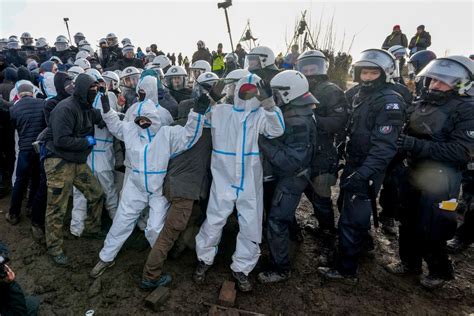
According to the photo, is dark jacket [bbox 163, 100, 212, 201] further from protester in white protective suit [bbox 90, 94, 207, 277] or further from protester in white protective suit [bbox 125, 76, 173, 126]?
protester in white protective suit [bbox 125, 76, 173, 126]

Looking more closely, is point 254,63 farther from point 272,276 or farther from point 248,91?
point 272,276

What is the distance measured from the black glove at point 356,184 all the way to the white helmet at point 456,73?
1.38 m

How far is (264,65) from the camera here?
17.2ft

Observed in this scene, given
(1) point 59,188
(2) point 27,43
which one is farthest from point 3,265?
(2) point 27,43

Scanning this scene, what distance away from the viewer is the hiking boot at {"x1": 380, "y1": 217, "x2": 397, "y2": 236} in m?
4.97

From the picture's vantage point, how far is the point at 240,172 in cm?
339

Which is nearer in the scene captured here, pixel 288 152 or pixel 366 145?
pixel 288 152

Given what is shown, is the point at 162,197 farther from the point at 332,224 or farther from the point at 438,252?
the point at 438,252

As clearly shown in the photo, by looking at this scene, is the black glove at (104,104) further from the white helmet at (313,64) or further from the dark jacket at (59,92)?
the white helmet at (313,64)

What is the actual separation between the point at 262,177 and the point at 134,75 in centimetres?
354

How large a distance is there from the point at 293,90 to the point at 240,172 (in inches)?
44.9

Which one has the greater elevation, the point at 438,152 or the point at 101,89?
the point at 101,89

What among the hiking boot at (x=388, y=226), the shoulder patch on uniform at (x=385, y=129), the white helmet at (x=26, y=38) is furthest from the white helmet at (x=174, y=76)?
the white helmet at (x=26, y=38)

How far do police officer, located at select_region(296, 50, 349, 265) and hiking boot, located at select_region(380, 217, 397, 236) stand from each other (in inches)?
43.4
